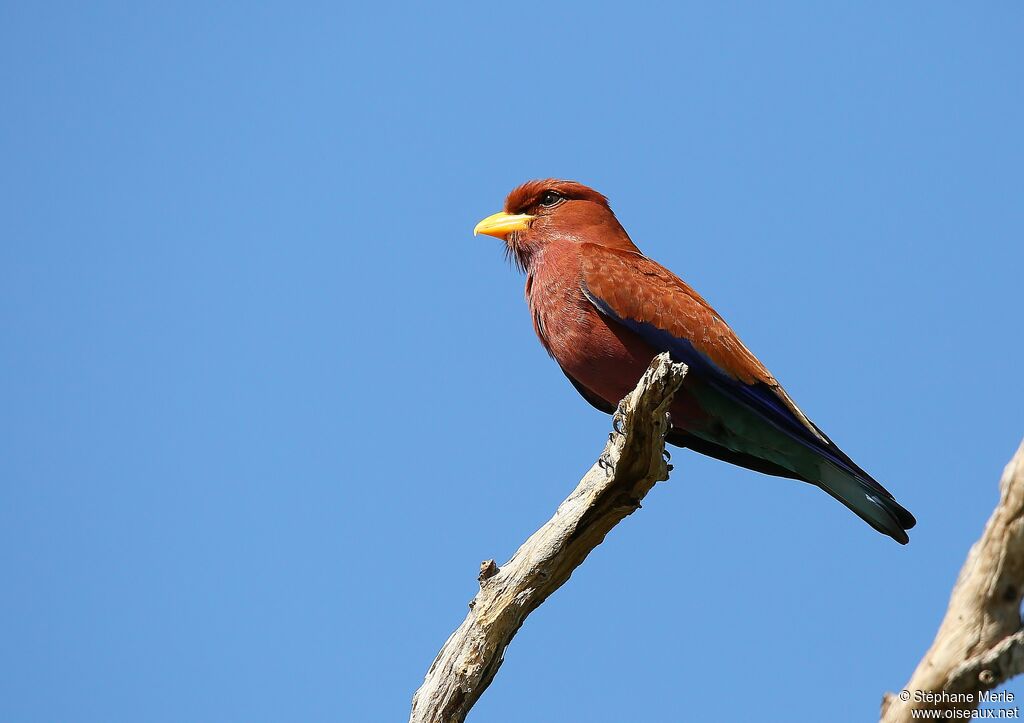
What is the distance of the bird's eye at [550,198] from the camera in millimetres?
8062

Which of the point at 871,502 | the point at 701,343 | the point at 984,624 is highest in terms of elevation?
the point at 701,343

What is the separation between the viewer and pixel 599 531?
5594 millimetres

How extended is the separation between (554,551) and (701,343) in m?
1.96

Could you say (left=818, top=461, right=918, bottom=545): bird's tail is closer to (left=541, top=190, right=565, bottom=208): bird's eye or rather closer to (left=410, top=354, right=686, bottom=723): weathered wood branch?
(left=410, top=354, right=686, bottom=723): weathered wood branch

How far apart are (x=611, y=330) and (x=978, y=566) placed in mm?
3289

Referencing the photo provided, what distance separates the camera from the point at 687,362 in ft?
21.7

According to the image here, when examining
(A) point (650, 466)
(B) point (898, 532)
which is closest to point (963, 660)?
(A) point (650, 466)

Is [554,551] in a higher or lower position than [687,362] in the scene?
lower

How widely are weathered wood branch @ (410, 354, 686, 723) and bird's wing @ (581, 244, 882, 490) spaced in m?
1.08

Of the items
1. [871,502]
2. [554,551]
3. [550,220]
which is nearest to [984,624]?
[554,551]

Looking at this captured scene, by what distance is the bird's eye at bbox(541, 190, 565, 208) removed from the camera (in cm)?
806

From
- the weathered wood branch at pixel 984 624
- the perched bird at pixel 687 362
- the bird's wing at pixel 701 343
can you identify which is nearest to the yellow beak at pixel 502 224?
the perched bird at pixel 687 362

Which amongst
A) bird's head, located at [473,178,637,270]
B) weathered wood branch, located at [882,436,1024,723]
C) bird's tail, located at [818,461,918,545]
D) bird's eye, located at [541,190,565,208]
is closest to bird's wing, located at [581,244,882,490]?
bird's tail, located at [818,461,918,545]

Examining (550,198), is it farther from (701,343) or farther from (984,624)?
(984,624)
